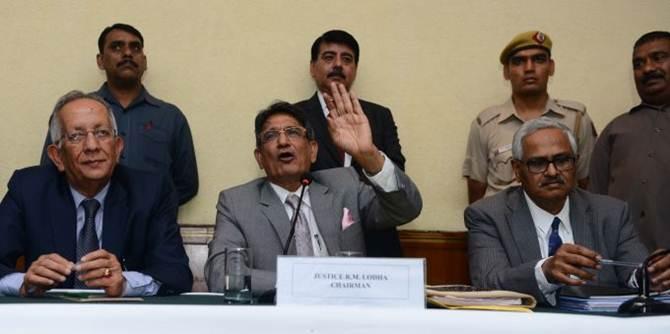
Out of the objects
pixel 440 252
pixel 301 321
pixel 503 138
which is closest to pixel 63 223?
pixel 301 321

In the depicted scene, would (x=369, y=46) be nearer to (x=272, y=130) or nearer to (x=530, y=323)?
(x=272, y=130)

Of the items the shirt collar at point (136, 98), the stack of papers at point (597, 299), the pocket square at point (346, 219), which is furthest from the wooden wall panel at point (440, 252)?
the stack of papers at point (597, 299)

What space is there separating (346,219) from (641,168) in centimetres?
155

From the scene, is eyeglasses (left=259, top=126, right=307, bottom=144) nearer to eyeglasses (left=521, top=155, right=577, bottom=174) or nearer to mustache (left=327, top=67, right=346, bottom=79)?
eyeglasses (left=521, top=155, right=577, bottom=174)

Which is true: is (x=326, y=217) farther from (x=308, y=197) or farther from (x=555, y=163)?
(x=555, y=163)

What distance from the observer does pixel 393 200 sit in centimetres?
279

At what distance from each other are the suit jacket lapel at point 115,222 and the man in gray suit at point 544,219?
1.07 m

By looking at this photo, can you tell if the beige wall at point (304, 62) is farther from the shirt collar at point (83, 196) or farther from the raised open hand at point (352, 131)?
the raised open hand at point (352, 131)

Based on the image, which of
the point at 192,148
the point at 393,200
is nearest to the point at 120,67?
the point at 192,148

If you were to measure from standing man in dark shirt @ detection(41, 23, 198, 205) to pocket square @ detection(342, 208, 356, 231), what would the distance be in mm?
1457

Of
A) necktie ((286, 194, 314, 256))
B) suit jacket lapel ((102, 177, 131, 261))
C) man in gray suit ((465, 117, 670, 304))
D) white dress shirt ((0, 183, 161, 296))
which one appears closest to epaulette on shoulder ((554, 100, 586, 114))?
man in gray suit ((465, 117, 670, 304))

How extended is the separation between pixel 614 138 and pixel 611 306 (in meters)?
2.12

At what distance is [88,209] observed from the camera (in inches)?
110

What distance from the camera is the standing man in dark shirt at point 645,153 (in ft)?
12.7
